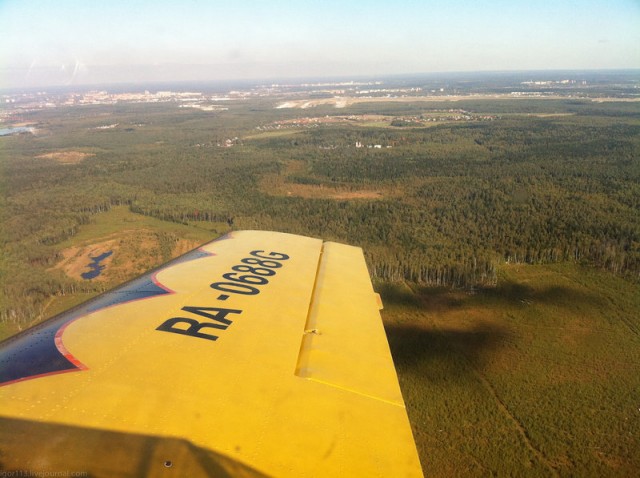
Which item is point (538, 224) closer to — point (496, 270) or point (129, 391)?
point (496, 270)

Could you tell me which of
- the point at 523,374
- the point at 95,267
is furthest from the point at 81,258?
the point at 523,374

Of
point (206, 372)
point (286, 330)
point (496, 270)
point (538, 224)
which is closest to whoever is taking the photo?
point (206, 372)

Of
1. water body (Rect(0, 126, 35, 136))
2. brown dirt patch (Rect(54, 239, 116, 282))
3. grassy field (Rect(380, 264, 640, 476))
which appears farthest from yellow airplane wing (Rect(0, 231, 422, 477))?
water body (Rect(0, 126, 35, 136))

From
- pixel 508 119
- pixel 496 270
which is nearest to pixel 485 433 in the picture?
pixel 496 270

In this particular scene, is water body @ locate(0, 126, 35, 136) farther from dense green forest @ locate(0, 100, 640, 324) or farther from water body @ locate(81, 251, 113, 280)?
water body @ locate(81, 251, 113, 280)

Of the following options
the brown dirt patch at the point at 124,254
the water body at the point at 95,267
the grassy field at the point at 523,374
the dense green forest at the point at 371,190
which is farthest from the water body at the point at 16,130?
the grassy field at the point at 523,374

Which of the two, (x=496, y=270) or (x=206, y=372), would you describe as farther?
(x=496, y=270)
